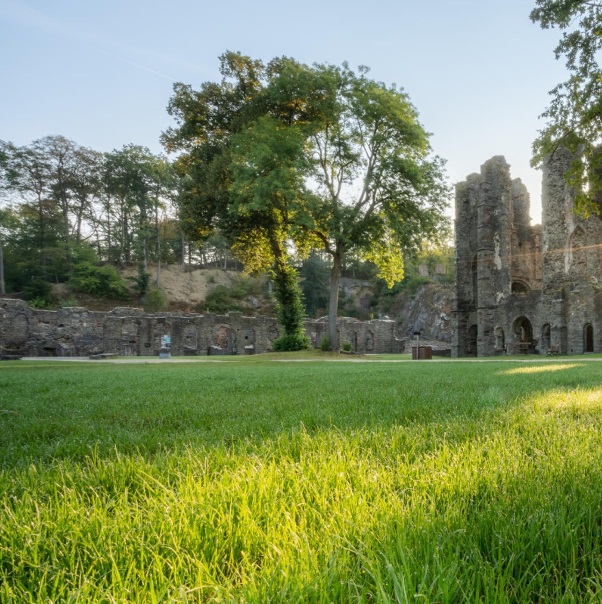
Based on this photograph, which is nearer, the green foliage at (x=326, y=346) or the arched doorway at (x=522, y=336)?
the green foliage at (x=326, y=346)

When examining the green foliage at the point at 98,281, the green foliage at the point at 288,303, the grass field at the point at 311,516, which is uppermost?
the green foliage at the point at 98,281

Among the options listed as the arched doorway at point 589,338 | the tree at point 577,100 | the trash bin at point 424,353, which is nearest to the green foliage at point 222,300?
the trash bin at point 424,353

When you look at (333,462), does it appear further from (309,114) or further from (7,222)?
(7,222)

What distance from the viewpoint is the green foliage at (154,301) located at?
50594mm

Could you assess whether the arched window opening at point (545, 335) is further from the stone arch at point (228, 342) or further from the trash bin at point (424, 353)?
the stone arch at point (228, 342)

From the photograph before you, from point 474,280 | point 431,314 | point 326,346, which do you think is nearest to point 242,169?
point 326,346

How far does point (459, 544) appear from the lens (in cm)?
119

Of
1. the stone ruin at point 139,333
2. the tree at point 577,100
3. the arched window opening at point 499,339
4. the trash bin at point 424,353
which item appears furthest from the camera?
the arched window opening at point 499,339

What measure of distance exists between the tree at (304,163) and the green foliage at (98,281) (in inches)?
968

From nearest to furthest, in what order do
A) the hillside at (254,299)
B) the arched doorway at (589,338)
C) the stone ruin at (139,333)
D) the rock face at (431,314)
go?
the arched doorway at (589,338), the stone ruin at (139,333), the rock face at (431,314), the hillside at (254,299)

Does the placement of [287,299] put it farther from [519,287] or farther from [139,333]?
[519,287]

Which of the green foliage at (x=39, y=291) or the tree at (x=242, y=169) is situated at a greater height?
the tree at (x=242, y=169)

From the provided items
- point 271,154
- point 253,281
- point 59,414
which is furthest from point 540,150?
point 253,281

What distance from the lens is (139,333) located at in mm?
39750
